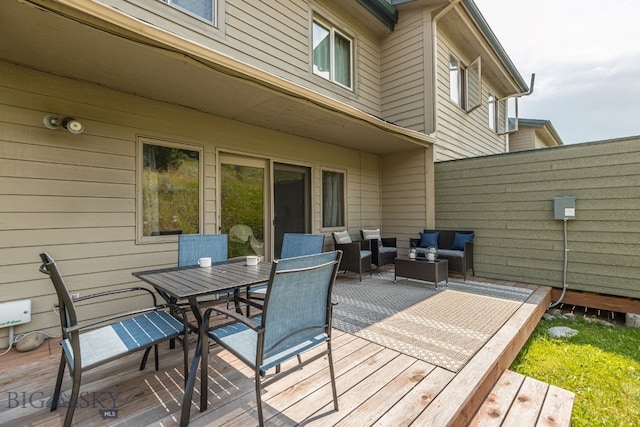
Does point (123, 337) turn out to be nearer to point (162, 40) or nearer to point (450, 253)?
point (162, 40)

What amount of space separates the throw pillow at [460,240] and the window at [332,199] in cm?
208

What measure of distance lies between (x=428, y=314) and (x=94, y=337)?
297 cm

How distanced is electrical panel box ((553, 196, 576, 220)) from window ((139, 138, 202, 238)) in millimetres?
5074

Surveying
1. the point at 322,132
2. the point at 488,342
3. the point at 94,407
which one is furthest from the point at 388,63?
the point at 94,407

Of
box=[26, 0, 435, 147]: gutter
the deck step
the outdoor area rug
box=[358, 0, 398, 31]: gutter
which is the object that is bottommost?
A: the deck step

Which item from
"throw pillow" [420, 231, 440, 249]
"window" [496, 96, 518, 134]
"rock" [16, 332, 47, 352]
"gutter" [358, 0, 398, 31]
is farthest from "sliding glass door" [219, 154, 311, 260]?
"window" [496, 96, 518, 134]

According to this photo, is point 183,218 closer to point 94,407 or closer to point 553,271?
point 94,407

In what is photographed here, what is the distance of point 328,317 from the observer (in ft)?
5.83

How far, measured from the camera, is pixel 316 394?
181cm

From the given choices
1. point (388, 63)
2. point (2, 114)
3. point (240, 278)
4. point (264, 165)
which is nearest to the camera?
point (240, 278)

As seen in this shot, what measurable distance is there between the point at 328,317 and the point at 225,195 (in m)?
2.89

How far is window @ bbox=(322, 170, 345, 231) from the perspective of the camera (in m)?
5.51

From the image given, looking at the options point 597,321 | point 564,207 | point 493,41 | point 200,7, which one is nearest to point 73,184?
point 200,7

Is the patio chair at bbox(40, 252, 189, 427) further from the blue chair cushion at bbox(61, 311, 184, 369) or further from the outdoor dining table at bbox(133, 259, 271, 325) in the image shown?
the outdoor dining table at bbox(133, 259, 271, 325)
